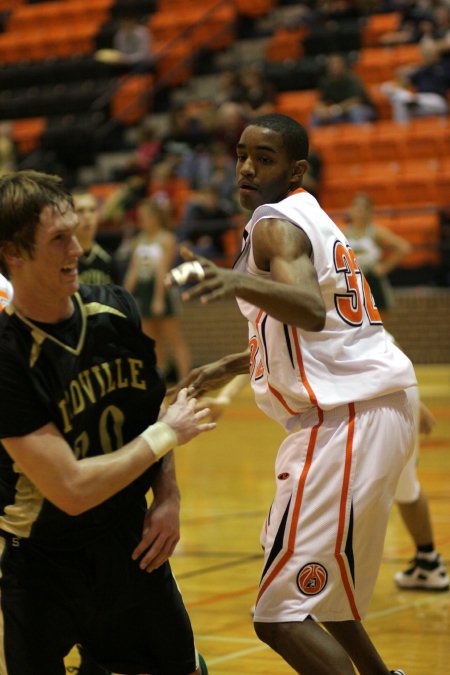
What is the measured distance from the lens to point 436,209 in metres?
14.5

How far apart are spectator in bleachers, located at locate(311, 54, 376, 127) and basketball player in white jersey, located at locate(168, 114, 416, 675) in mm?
13839

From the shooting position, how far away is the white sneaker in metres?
5.79

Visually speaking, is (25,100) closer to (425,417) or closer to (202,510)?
(202,510)

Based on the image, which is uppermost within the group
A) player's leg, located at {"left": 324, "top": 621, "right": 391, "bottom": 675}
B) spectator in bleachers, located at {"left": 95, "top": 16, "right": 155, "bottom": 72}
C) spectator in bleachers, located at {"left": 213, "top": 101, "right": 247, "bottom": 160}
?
player's leg, located at {"left": 324, "top": 621, "right": 391, "bottom": 675}

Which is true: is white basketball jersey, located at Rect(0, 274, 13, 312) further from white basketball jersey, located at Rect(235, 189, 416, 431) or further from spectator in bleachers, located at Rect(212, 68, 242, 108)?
spectator in bleachers, located at Rect(212, 68, 242, 108)

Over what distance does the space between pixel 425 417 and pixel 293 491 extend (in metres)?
2.27

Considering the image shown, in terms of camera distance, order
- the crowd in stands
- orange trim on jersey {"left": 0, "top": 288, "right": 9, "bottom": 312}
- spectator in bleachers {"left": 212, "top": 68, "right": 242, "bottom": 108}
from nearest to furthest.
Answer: orange trim on jersey {"left": 0, "top": 288, "right": 9, "bottom": 312}
the crowd in stands
spectator in bleachers {"left": 212, "top": 68, "right": 242, "bottom": 108}

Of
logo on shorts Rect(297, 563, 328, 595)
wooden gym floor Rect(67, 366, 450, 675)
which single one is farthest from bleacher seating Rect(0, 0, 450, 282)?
logo on shorts Rect(297, 563, 328, 595)

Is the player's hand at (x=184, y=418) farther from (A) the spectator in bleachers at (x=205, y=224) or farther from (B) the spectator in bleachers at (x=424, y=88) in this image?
(B) the spectator in bleachers at (x=424, y=88)

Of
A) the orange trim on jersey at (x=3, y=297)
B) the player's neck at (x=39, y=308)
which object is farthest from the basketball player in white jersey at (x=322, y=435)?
the orange trim on jersey at (x=3, y=297)

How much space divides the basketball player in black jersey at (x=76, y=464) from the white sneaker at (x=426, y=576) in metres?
2.81

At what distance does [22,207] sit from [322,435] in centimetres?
108

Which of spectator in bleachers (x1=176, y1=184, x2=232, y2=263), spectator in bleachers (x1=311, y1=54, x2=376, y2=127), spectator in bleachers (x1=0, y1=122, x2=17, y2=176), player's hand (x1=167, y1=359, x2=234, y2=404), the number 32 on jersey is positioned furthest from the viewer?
spectator in bleachers (x1=0, y1=122, x2=17, y2=176)

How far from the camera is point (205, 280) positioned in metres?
2.89
